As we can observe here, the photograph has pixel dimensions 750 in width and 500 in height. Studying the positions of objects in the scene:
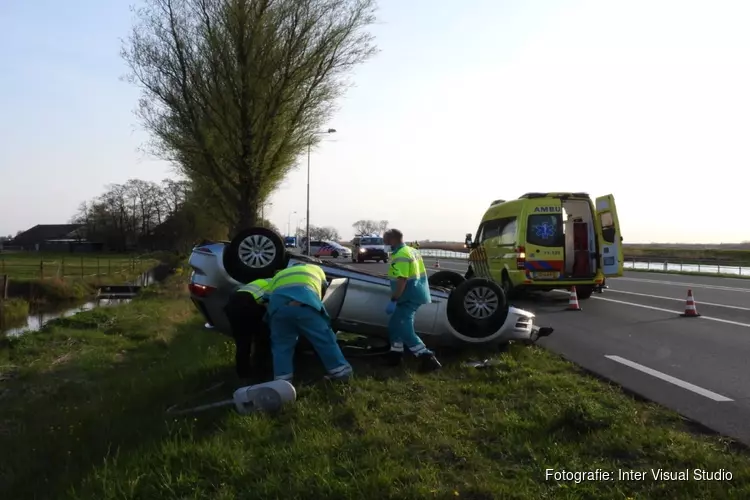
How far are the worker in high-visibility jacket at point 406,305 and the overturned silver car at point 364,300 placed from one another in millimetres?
381

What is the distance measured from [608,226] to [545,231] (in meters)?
1.28

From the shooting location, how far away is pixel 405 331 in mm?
6602

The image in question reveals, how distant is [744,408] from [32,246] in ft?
420

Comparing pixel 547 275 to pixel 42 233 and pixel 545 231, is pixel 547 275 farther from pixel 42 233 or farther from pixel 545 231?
pixel 42 233

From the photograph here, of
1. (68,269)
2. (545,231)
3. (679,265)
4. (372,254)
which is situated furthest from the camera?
(68,269)

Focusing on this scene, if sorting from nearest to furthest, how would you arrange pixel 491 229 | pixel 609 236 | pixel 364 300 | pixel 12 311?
pixel 364 300, pixel 609 236, pixel 491 229, pixel 12 311

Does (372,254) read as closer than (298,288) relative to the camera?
No

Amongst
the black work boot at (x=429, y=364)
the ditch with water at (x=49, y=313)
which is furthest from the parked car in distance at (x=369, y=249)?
the black work boot at (x=429, y=364)

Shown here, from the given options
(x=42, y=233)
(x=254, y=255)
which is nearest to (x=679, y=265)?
(x=254, y=255)

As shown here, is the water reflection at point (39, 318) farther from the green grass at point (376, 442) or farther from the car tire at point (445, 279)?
the green grass at point (376, 442)

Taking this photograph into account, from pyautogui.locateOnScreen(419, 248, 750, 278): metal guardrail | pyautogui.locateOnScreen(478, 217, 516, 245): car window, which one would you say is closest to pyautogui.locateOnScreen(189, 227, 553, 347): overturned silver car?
pyautogui.locateOnScreen(478, 217, 516, 245): car window

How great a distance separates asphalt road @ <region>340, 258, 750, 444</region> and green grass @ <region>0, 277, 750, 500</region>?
463mm

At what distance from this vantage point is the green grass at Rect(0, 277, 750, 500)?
362 cm

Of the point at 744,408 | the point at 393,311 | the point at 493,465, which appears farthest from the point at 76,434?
the point at 744,408
